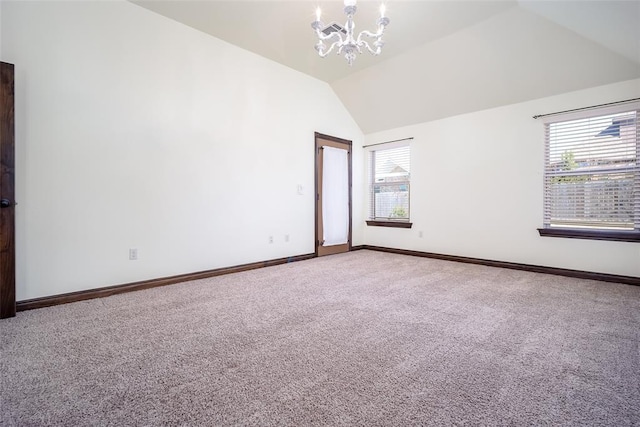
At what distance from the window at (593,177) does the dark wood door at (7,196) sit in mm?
5661

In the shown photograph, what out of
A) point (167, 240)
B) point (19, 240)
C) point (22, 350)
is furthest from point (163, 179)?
point (22, 350)

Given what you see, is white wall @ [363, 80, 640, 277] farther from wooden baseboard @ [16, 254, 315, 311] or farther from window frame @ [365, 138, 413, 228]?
wooden baseboard @ [16, 254, 315, 311]

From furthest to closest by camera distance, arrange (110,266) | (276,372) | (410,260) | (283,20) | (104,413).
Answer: (410,260) → (283,20) → (110,266) → (276,372) → (104,413)

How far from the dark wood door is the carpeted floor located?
0.23 metres

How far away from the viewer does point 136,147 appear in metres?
3.09

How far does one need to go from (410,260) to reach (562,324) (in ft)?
8.37

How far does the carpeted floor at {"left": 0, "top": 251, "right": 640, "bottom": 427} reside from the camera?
1259 millimetres

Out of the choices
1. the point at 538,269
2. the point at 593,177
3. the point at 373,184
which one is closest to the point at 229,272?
the point at 373,184

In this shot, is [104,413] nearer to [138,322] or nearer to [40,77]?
[138,322]

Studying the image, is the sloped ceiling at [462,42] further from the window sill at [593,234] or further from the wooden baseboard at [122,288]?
the wooden baseboard at [122,288]

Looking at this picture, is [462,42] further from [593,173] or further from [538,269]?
[538,269]

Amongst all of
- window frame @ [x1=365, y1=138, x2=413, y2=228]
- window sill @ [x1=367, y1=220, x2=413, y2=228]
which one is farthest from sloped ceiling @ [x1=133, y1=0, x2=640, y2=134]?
window sill @ [x1=367, y1=220, x2=413, y2=228]

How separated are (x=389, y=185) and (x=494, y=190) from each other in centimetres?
184

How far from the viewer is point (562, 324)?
2.19 m
